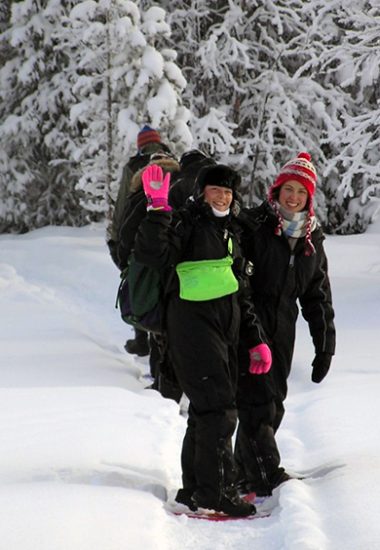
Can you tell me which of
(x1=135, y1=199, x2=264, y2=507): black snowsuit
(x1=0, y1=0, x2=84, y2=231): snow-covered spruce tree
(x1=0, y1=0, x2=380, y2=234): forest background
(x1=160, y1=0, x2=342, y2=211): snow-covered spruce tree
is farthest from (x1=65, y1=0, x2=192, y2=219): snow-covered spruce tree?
(x1=135, y1=199, x2=264, y2=507): black snowsuit

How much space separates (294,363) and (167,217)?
5.34 m

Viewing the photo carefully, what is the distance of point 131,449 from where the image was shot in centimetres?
507

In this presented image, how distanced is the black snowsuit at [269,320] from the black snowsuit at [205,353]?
1.15 ft

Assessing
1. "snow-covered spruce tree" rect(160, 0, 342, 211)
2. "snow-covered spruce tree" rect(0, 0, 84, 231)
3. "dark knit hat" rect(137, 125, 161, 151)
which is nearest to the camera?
"dark knit hat" rect(137, 125, 161, 151)

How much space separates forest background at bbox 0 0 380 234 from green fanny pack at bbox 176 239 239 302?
475 inches

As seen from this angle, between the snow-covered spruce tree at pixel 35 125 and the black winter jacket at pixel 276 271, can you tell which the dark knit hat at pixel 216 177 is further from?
the snow-covered spruce tree at pixel 35 125

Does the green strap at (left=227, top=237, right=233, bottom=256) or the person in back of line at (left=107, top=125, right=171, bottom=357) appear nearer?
the green strap at (left=227, top=237, right=233, bottom=256)

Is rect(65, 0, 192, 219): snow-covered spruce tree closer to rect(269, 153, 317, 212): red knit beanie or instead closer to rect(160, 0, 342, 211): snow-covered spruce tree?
rect(160, 0, 342, 211): snow-covered spruce tree

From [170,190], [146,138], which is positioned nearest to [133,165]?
[146,138]

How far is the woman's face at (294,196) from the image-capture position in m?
4.65

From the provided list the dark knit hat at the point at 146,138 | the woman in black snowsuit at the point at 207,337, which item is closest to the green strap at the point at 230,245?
the woman in black snowsuit at the point at 207,337

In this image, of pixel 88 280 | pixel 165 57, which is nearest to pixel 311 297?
pixel 88 280

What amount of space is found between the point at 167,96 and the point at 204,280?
42.8 feet

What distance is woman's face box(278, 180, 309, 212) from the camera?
4.65m
